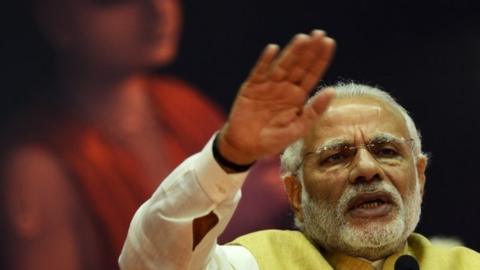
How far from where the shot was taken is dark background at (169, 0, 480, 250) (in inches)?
159

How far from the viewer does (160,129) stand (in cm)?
404

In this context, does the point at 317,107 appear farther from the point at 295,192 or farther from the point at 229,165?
the point at 295,192

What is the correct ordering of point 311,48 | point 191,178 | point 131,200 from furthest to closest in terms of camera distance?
point 131,200, point 191,178, point 311,48

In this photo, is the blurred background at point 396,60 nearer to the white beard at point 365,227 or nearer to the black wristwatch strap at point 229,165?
the white beard at point 365,227

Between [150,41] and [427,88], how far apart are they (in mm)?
1365

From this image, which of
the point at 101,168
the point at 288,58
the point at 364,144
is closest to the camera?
the point at 288,58

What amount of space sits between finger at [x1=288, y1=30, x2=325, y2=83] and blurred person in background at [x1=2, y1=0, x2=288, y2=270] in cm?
223

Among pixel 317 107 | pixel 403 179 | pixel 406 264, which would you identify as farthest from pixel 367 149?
pixel 317 107

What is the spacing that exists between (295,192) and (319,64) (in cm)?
99

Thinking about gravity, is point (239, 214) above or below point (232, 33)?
below

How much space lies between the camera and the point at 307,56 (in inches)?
68.4

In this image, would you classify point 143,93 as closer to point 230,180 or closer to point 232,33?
point 232,33

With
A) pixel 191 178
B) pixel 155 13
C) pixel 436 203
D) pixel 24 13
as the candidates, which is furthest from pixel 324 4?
pixel 191 178

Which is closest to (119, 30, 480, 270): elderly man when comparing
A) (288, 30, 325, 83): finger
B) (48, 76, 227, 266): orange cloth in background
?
(288, 30, 325, 83): finger
